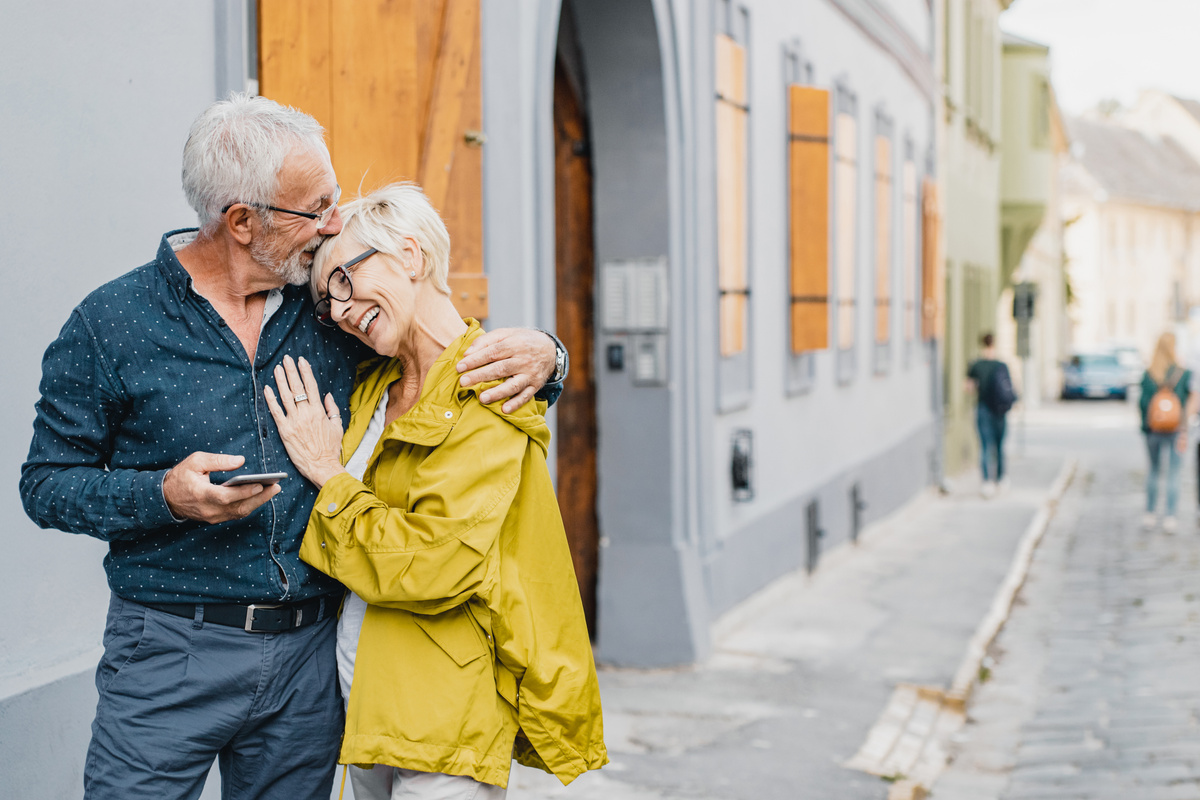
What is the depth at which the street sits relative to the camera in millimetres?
5094

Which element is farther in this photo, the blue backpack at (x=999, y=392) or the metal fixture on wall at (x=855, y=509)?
the blue backpack at (x=999, y=392)

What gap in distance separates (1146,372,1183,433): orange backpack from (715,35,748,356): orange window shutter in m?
5.35

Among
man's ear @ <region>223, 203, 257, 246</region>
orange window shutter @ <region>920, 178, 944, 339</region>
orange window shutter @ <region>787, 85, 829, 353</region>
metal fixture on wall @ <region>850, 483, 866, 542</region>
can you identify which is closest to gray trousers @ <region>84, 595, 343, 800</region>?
man's ear @ <region>223, 203, 257, 246</region>

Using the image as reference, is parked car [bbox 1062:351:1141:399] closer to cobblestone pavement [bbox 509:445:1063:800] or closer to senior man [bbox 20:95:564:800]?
cobblestone pavement [bbox 509:445:1063:800]

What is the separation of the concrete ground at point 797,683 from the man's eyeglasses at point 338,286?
2.92 meters

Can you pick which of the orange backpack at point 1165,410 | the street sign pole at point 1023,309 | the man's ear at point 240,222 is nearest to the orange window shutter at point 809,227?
the orange backpack at point 1165,410

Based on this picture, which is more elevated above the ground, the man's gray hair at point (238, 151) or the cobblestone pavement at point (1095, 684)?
the man's gray hair at point (238, 151)

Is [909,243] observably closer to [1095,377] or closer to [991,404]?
[991,404]

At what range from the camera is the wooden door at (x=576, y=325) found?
672 centimetres

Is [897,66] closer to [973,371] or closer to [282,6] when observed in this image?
[973,371]

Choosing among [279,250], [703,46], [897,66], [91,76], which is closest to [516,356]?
[279,250]

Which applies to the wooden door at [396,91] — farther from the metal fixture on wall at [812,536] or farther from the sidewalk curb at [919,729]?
the metal fixture on wall at [812,536]

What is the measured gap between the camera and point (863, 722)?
582 cm

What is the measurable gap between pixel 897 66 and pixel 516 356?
39.9 feet
